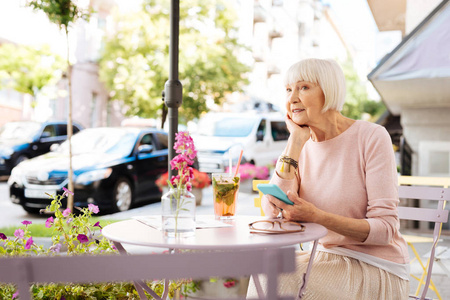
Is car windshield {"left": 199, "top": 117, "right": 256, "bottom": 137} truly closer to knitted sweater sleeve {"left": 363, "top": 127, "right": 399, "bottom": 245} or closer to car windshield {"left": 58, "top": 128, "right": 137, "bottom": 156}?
car windshield {"left": 58, "top": 128, "right": 137, "bottom": 156}

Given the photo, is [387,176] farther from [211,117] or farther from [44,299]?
[211,117]

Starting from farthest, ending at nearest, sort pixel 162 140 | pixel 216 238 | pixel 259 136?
1. pixel 259 136
2. pixel 162 140
3. pixel 216 238

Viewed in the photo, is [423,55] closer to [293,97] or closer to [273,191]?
[293,97]

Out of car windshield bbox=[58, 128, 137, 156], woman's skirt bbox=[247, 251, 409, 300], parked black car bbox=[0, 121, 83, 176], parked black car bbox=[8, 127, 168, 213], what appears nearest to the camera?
woman's skirt bbox=[247, 251, 409, 300]

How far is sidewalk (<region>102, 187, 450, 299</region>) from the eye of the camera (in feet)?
13.3

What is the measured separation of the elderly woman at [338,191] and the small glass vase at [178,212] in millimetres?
409

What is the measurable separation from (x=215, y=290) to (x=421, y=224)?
4774 millimetres

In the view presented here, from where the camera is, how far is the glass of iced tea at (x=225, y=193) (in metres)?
1.99

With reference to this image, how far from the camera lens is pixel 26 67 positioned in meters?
19.3

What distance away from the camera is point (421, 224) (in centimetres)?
731

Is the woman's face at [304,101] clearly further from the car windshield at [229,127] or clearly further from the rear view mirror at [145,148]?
the car windshield at [229,127]

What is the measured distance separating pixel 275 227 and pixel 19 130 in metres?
13.6

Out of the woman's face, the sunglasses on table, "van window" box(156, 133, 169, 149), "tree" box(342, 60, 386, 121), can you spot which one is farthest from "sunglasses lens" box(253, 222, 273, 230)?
"tree" box(342, 60, 386, 121)

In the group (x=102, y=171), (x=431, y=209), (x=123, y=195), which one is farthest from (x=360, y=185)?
(x=123, y=195)
